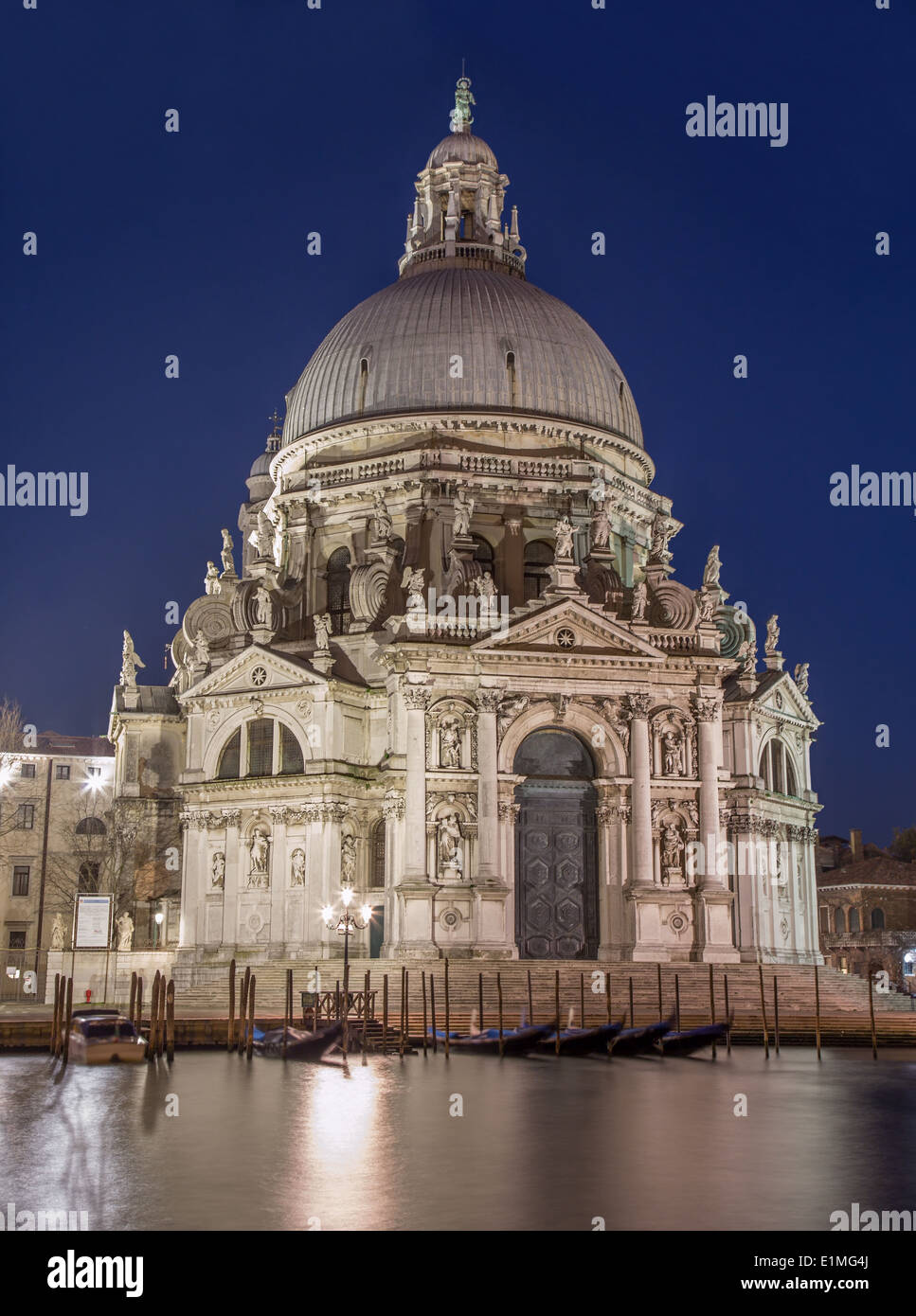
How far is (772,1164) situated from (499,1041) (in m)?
16.0

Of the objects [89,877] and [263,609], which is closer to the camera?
[263,609]

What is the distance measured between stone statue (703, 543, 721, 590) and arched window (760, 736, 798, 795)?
7491 millimetres

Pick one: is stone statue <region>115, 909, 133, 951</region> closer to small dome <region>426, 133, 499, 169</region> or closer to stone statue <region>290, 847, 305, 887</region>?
stone statue <region>290, 847, 305, 887</region>

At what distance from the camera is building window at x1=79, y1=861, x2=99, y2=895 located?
62.8 metres

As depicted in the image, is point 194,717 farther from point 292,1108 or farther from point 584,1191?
point 584,1191

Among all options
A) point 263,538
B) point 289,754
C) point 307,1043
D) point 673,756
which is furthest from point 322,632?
point 307,1043

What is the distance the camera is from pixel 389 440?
54.8m

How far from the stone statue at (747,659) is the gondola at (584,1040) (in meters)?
22.5

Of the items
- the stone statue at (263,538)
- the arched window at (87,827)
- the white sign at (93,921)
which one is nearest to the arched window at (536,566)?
the stone statue at (263,538)

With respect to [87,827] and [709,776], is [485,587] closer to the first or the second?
[709,776]

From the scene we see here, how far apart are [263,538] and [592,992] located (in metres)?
23.0

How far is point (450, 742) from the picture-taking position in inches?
1799

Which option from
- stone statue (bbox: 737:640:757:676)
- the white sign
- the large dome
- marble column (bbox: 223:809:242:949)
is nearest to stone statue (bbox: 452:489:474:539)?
the large dome

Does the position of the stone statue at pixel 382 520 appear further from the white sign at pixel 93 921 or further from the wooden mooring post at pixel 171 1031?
the wooden mooring post at pixel 171 1031
